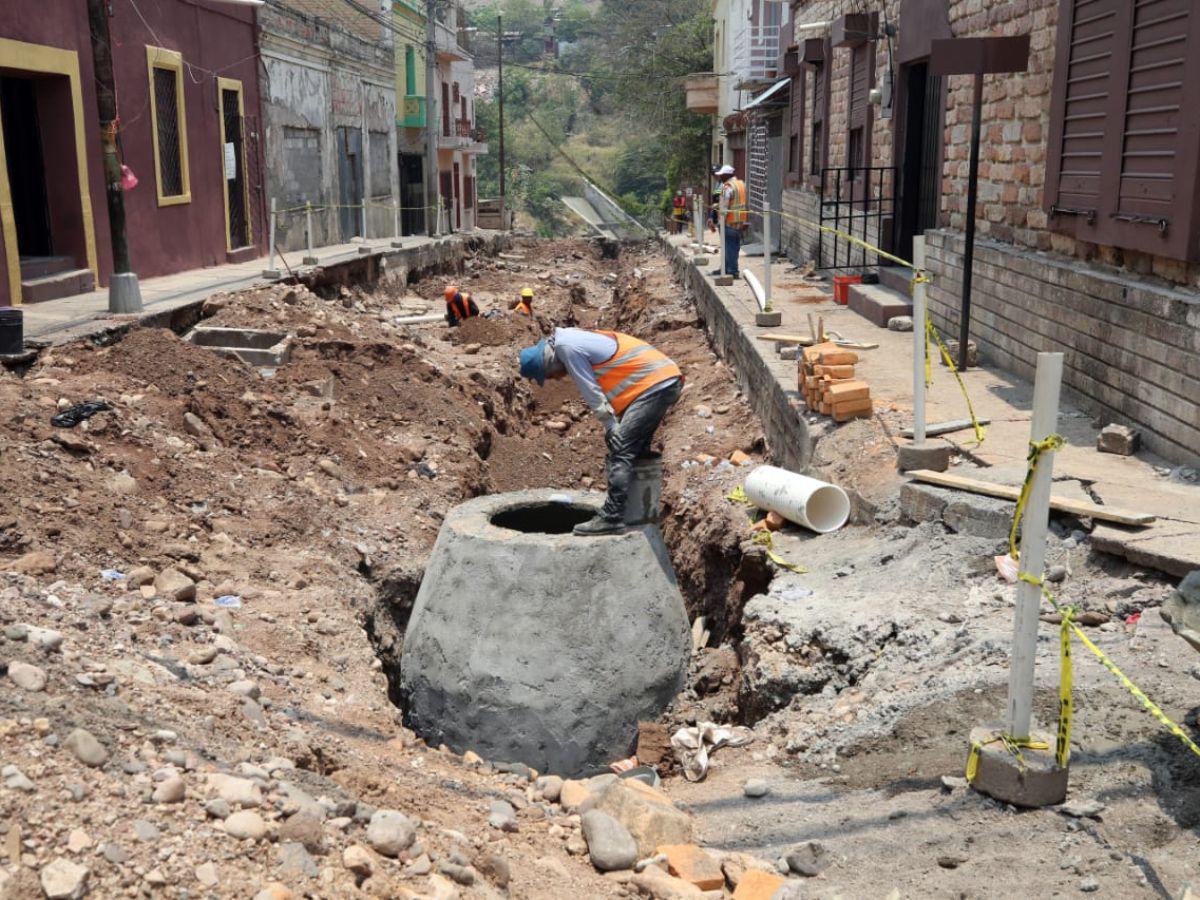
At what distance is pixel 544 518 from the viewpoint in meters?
7.08

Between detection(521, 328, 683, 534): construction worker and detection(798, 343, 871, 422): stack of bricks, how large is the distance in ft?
6.12

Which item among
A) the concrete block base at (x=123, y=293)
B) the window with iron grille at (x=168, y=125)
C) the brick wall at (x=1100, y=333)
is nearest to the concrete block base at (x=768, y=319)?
the brick wall at (x=1100, y=333)

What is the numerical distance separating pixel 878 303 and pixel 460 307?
622 centimetres

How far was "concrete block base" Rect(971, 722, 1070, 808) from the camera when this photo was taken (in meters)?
3.67

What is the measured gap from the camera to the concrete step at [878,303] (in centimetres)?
1192

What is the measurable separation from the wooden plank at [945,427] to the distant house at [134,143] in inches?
377

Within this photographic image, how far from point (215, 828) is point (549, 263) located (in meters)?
26.2

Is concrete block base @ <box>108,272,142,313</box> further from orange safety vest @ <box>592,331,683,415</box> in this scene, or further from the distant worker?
the distant worker

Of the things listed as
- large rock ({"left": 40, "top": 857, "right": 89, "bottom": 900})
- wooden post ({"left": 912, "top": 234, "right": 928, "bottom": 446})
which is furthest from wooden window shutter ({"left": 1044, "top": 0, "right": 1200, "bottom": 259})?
large rock ({"left": 40, "top": 857, "right": 89, "bottom": 900})

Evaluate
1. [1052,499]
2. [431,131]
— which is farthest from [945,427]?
[431,131]

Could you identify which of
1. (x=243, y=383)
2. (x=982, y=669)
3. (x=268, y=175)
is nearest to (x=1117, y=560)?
(x=982, y=669)

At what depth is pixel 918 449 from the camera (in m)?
6.61

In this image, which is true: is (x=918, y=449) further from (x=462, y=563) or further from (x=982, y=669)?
(x=462, y=563)

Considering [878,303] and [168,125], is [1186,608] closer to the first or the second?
[878,303]
